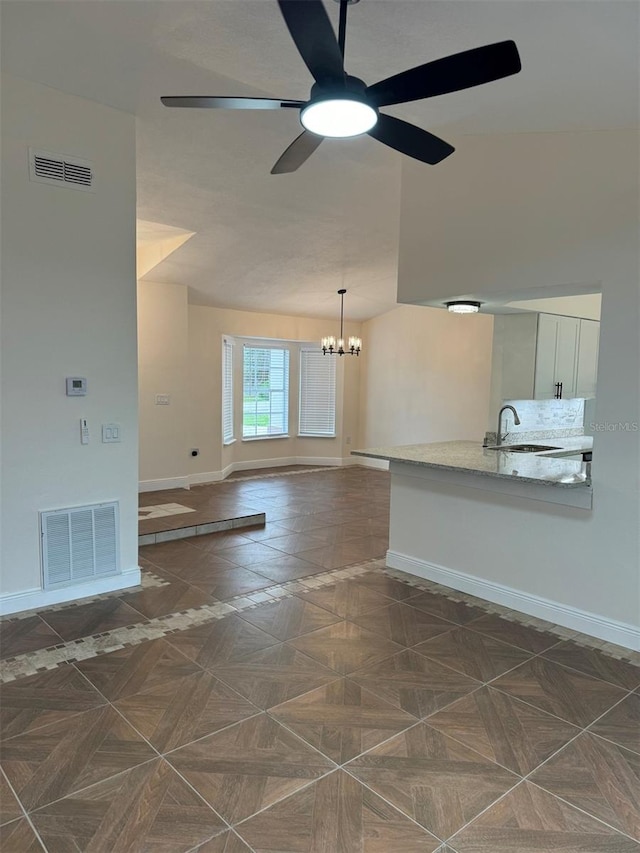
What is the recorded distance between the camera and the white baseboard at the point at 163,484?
679 centimetres

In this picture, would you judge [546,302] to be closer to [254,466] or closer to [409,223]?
[409,223]

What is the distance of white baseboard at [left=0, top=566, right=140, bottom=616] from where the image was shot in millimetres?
3443

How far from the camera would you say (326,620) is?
347 cm

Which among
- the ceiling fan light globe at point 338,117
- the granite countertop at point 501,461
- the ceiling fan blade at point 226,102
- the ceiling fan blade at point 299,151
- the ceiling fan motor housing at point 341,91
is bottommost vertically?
the granite countertop at point 501,461

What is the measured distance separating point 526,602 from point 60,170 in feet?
13.0

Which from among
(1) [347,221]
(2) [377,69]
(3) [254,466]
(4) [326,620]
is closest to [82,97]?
(2) [377,69]

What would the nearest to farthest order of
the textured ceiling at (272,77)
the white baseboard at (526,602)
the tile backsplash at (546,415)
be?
1. the textured ceiling at (272,77)
2. the white baseboard at (526,602)
3. the tile backsplash at (546,415)

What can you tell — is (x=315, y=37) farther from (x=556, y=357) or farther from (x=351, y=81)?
(x=556, y=357)

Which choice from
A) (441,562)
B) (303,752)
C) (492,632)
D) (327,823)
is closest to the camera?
(327,823)

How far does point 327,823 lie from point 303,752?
1.21ft

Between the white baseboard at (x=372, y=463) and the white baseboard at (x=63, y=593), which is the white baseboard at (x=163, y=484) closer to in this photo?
the white baseboard at (x=63, y=593)

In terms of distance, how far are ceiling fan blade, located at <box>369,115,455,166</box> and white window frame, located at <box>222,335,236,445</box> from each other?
19.1 ft

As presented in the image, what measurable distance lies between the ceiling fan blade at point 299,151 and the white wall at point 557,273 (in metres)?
1.55

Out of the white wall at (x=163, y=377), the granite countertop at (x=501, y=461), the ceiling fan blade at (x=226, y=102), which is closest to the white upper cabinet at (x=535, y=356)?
the granite countertop at (x=501, y=461)
